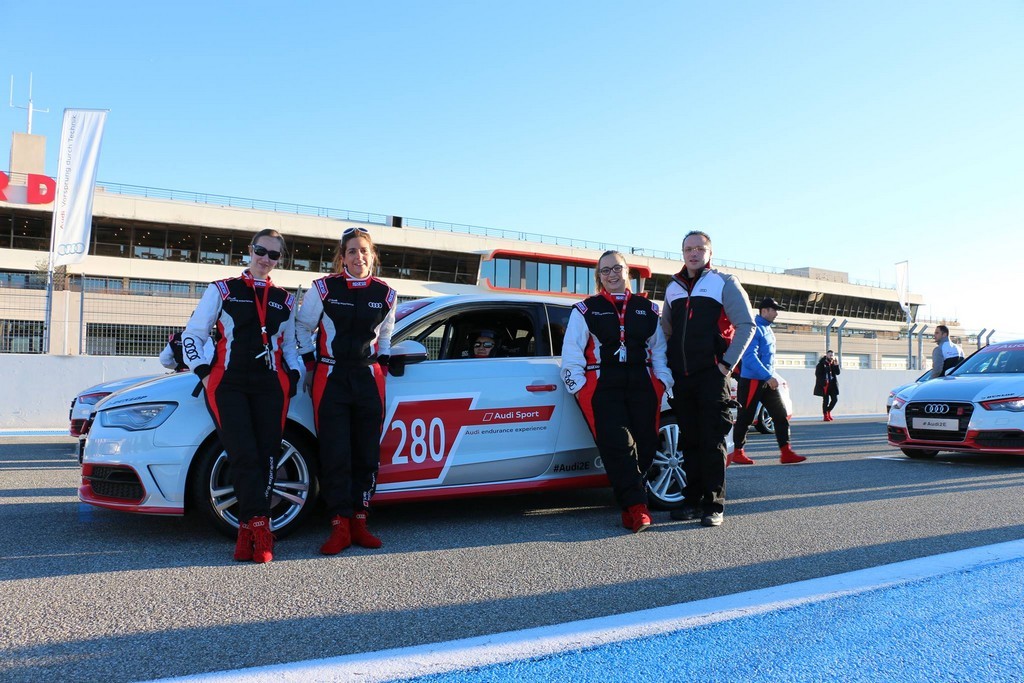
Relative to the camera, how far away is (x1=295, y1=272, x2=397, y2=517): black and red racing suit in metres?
4.38

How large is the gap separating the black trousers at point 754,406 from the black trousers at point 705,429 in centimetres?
326

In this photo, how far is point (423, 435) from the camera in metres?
4.79

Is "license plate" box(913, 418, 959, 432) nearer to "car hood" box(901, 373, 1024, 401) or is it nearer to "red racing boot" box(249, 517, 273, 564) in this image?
"car hood" box(901, 373, 1024, 401)

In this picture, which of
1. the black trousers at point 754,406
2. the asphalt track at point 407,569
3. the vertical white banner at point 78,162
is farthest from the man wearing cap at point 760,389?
the vertical white banner at point 78,162

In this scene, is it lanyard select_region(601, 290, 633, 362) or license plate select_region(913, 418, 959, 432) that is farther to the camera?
license plate select_region(913, 418, 959, 432)

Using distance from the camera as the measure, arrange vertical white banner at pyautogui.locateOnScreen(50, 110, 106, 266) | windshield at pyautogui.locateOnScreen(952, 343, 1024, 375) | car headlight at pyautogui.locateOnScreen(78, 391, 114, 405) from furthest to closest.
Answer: vertical white banner at pyautogui.locateOnScreen(50, 110, 106, 266) < windshield at pyautogui.locateOnScreen(952, 343, 1024, 375) < car headlight at pyautogui.locateOnScreen(78, 391, 114, 405)

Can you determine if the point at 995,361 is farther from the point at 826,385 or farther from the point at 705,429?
the point at 826,385

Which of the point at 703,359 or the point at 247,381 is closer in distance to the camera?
the point at 247,381

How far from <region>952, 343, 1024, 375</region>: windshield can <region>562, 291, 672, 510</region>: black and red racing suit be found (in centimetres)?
597

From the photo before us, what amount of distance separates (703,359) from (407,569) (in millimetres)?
2381

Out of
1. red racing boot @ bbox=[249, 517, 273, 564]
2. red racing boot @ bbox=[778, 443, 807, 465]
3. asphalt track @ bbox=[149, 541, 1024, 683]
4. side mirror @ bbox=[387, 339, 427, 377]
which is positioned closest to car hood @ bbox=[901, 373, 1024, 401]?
red racing boot @ bbox=[778, 443, 807, 465]

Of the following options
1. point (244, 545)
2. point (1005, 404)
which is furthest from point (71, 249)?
point (1005, 404)

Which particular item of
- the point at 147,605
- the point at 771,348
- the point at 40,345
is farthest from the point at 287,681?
the point at 40,345

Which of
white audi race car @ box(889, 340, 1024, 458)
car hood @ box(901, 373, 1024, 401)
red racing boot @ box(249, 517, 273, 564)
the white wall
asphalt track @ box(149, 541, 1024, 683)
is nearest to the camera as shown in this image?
asphalt track @ box(149, 541, 1024, 683)
